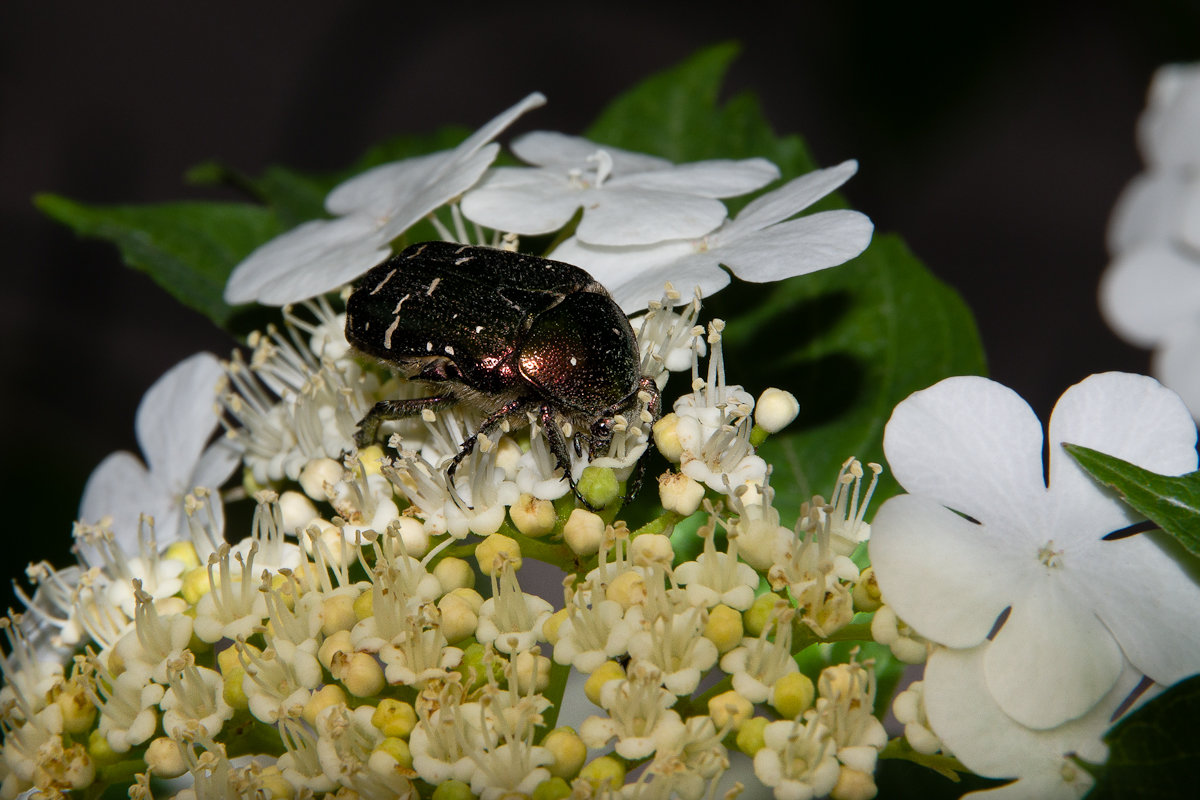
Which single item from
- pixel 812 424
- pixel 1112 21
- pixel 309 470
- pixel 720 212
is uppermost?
pixel 720 212

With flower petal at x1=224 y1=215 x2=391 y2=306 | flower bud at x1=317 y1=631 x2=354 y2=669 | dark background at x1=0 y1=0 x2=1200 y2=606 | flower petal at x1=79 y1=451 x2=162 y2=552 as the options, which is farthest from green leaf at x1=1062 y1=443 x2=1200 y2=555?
dark background at x1=0 y1=0 x2=1200 y2=606

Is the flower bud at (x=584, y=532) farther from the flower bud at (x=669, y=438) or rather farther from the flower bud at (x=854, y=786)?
the flower bud at (x=854, y=786)

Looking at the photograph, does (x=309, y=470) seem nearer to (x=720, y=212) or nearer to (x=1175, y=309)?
(x=720, y=212)

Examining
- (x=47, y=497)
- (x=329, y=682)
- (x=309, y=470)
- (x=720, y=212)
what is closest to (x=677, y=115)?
(x=720, y=212)

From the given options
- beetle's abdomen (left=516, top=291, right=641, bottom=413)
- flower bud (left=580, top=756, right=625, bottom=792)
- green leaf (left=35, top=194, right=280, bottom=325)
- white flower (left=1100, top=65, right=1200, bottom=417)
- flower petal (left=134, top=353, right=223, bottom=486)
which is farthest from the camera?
white flower (left=1100, top=65, right=1200, bottom=417)

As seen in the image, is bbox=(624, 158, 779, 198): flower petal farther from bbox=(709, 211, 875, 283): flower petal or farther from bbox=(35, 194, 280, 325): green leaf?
bbox=(35, 194, 280, 325): green leaf
